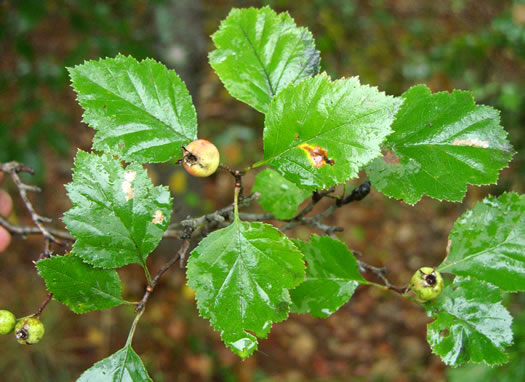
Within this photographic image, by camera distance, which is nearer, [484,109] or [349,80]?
[349,80]

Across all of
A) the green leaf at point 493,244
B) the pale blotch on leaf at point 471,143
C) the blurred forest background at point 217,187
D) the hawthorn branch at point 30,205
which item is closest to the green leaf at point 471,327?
the green leaf at point 493,244

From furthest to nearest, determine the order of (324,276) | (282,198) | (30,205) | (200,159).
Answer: (30,205), (282,198), (324,276), (200,159)

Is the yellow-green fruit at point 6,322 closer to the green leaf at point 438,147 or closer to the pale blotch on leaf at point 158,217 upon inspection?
the pale blotch on leaf at point 158,217

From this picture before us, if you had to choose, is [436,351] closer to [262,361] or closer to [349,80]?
[349,80]

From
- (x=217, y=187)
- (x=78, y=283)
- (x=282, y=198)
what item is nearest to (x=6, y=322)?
(x=78, y=283)

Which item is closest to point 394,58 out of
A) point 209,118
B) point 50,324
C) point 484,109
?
point 209,118

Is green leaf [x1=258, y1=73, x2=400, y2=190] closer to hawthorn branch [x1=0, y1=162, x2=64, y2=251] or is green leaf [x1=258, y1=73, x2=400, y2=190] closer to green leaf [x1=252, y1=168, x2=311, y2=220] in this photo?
green leaf [x1=252, y1=168, x2=311, y2=220]

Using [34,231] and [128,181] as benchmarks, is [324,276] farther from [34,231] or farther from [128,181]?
[34,231]
